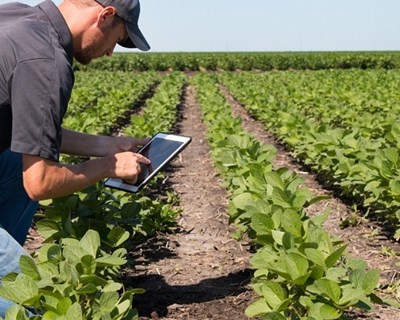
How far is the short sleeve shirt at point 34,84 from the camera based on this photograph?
8.45 ft

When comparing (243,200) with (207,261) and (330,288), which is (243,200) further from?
(330,288)

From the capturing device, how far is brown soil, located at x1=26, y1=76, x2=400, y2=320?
140 inches

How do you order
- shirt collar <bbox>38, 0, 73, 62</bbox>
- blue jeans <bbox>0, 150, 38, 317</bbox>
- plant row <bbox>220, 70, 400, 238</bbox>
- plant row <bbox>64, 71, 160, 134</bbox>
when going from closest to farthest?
shirt collar <bbox>38, 0, 73, 62</bbox> → blue jeans <bbox>0, 150, 38, 317</bbox> → plant row <bbox>220, 70, 400, 238</bbox> → plant row <bbox>64, 71, 160, 134</bbox>

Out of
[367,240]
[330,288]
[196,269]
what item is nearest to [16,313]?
[330,288]

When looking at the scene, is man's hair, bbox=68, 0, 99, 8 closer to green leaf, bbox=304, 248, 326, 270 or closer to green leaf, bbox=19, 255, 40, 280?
green leaf, bbox=19, 255, 40, 280

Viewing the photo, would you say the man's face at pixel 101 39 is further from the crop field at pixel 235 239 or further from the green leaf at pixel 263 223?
the green leaf at pixel 263 223

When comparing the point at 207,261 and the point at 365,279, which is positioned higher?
the point at 365,279

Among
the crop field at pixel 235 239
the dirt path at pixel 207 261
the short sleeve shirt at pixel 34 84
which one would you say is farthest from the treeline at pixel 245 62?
the short sleeve shirt at pixel 34 84

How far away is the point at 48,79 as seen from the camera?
2.59 metres

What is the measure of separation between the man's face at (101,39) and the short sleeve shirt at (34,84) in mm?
131

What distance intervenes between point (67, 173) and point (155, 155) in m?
0.66

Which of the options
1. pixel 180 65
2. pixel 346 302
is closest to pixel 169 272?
pixel 346 302

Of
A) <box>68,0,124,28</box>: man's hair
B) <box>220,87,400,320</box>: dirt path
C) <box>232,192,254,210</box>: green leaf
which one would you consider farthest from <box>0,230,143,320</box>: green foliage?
<box>220,87,400,320</box>: dirt path

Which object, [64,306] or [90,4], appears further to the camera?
[90,4]
